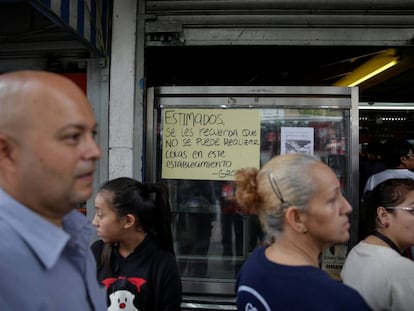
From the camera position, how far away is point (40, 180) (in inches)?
36.2

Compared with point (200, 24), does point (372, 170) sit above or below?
below

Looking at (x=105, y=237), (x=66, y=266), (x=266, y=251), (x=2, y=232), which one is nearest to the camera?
(x=2, y=232)

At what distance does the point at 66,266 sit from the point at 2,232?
0.18 meters

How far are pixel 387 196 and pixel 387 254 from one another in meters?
0.34

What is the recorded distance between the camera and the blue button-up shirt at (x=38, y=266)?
85 centimetres

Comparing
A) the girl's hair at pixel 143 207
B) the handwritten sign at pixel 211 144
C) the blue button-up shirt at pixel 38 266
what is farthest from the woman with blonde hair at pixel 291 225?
the handwritten sign at pixel 211 144

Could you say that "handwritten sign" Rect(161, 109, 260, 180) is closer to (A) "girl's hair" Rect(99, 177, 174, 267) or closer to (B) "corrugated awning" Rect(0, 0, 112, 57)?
(B) "corrugated awning" Rect(0, 0, 112, 57)

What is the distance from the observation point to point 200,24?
3.40 m

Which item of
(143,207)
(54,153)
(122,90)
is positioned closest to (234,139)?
(122,90)

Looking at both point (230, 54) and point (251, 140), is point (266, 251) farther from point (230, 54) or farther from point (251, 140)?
point (230, 54)

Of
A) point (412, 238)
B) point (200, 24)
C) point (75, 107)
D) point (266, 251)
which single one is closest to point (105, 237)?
point (266, 251)

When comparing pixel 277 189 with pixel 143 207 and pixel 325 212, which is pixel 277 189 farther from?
pixel 143 207

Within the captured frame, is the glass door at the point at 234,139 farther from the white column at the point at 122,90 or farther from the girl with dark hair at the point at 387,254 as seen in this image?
the girl with dark hair at the point at 387,254

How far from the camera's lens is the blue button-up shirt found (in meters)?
0.85
